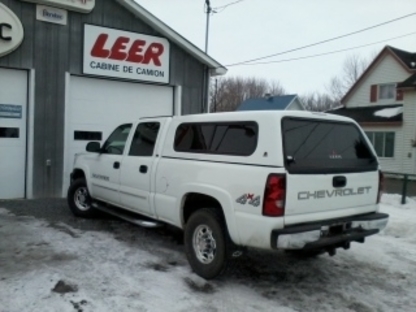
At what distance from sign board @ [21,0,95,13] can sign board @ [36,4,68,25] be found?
0.38ft

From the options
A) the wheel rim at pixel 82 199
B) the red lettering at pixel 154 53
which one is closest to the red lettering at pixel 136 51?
the red lettering at pixel 154 53

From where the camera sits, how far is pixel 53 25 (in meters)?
9.70

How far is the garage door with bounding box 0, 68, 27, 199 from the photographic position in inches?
367

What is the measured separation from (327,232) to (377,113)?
21213mm

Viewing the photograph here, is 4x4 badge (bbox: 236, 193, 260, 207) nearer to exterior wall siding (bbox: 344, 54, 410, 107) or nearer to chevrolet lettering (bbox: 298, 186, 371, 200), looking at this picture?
chevrolet lettering (bbox: 298, 186, 371, 200)

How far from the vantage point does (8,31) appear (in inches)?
356

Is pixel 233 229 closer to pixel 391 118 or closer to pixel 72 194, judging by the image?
pixel 72 194

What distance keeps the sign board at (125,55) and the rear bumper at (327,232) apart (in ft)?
25.4

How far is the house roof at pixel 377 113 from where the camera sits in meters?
21.9

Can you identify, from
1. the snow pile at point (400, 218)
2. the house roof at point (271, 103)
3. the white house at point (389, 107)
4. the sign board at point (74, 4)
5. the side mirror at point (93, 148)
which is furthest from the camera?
the house roof at point (271, 103)

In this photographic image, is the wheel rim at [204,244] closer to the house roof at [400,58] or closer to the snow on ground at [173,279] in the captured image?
the snow on ground at [173,279]

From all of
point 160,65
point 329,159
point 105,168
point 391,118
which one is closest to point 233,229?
point 329,159

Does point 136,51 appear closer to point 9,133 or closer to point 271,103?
point 9,133

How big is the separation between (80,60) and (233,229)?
7391 mm
